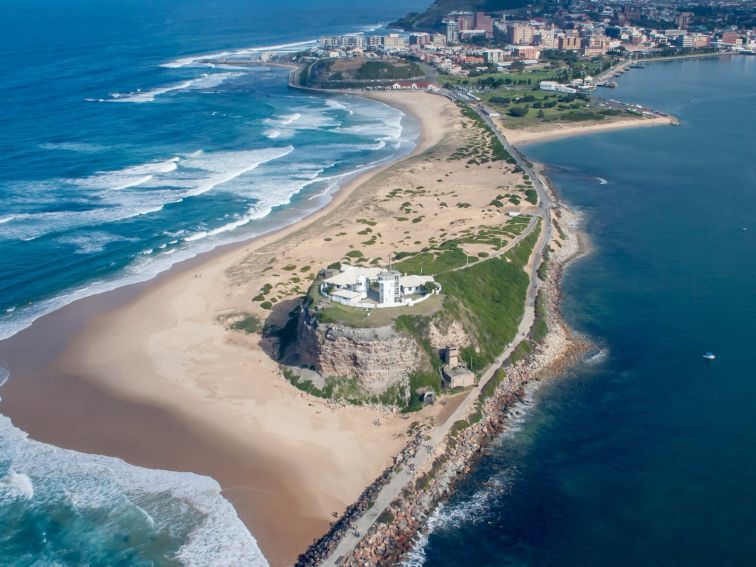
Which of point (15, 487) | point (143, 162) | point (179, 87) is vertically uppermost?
point (179, 87)

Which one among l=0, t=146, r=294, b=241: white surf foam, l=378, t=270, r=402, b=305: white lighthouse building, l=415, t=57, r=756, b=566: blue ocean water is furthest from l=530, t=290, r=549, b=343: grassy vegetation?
l=0, t=146, r=294, b=241: white surf foam

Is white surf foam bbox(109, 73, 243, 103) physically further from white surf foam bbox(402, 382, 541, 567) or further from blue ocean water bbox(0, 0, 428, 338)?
white surf foam bbox(402, 382, 541, 567)

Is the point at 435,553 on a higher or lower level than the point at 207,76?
lower

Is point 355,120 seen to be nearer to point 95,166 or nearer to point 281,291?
point 95,166

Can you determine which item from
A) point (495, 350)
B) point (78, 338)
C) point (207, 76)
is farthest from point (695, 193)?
point (207, 76)

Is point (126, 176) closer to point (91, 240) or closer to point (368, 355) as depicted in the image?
point (91, 240)

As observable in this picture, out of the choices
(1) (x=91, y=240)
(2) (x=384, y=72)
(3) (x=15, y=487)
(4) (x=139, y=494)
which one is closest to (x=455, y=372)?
(4) (x=139, y=494)

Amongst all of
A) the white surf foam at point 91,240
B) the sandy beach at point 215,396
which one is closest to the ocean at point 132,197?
the white surf foam at point 91,240

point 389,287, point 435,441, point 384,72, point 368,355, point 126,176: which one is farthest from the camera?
point 384,72
